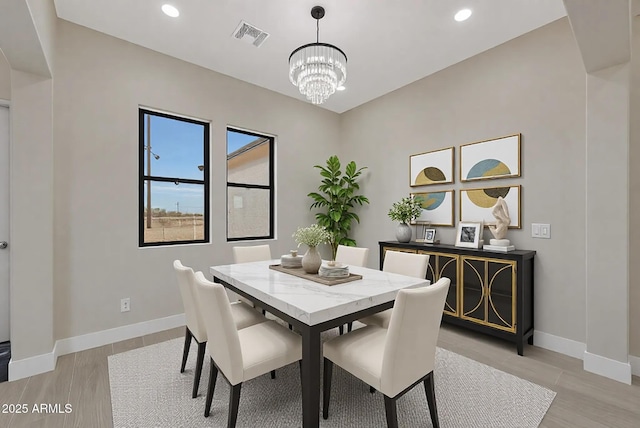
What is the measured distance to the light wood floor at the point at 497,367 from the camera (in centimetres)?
182

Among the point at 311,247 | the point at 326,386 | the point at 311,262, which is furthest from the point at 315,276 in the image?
the point at 326,386

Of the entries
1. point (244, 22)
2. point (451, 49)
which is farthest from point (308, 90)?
point (451, 49)

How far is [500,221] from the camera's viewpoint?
115 inches

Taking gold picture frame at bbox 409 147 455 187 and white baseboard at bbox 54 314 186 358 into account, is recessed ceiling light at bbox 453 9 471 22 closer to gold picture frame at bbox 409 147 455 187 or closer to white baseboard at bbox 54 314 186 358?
gold picture frame at bbox 409 147 455 187

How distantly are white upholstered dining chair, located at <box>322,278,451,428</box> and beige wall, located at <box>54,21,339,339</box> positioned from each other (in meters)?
2.37

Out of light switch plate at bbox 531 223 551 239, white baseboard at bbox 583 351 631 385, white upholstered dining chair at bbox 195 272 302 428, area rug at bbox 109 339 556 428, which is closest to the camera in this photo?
white upholstered dining chair at bbox 195 272 302 428

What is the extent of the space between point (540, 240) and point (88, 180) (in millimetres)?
Answer: 4375

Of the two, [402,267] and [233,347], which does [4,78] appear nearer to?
[233,347]

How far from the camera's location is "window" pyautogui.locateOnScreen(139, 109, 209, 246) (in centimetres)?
326

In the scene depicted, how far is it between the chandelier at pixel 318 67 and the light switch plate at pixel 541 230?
7.58 ft

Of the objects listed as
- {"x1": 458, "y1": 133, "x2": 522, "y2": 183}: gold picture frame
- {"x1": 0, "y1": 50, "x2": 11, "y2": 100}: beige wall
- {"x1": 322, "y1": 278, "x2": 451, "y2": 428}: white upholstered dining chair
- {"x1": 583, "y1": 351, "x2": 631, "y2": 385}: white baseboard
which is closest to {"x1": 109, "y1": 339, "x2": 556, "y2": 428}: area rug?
{"x1": 322, "y1": 278, "x2": 451, "y2": 428}: white upholstered dining chair

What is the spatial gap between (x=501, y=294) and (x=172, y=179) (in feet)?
12.0

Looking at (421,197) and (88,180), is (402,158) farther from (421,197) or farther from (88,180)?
(88,180)

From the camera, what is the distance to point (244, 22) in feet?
8.88
